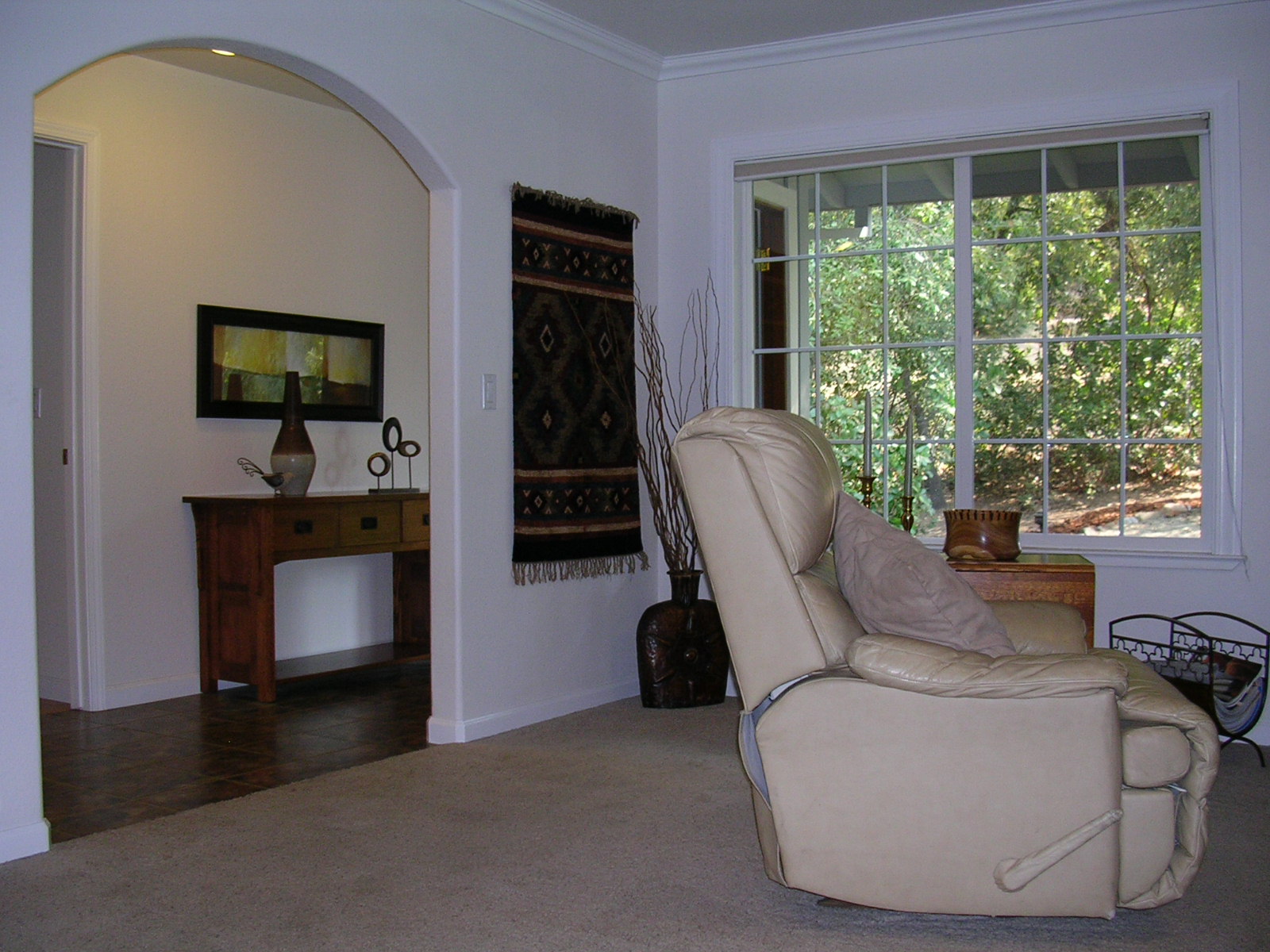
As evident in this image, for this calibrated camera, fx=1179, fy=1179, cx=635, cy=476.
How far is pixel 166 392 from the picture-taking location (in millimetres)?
4758

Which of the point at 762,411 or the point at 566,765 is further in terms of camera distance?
the point at 566,765

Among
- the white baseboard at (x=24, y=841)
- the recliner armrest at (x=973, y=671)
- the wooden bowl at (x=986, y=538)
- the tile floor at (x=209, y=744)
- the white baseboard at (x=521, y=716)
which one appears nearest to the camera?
the recliner armrest at (x=973, y=671)

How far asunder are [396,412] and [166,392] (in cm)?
126

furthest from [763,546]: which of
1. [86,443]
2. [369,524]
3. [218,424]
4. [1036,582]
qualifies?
[218,424]

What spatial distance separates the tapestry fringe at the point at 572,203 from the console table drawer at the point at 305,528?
1537 mm

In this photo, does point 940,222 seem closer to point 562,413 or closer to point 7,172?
point 562,413

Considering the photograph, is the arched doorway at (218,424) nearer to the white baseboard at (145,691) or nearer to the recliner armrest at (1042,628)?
the white baseboard at (145,691)

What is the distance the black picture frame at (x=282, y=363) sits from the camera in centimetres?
491

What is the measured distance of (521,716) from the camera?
418 centimetres

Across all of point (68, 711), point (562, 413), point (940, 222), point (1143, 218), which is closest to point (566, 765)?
point (562, 413)

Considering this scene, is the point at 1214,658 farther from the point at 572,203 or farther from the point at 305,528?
the point at 305,528

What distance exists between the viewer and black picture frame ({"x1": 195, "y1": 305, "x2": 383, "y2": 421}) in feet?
16.1

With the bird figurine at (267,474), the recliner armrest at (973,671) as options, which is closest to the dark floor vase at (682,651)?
the bird figurine at (267,474)

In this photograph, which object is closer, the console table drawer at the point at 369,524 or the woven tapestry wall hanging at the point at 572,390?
the woven tapestry wall hanging at the point at 572,390
